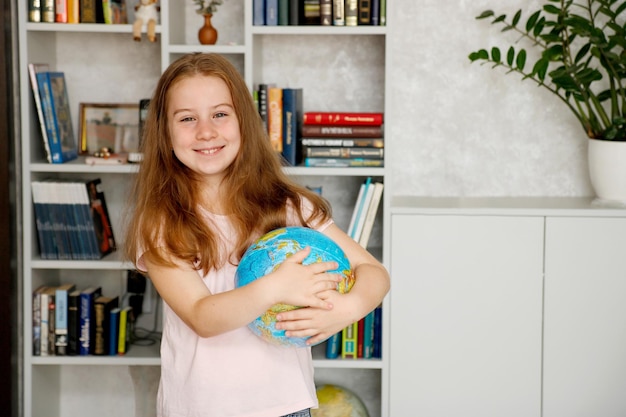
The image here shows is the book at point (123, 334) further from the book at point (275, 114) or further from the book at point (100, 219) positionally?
the book at point (275, 114)

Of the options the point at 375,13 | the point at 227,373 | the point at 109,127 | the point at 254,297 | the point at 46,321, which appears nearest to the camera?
the point at 254,297

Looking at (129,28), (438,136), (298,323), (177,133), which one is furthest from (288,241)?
(438,136)

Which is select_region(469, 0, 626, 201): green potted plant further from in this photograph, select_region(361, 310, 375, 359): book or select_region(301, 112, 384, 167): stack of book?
select_region(361, 310, 375, 359): book

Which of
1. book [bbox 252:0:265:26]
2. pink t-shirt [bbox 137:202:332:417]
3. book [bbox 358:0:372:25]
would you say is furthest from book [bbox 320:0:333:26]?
pink t-shirt [bbox 137:202:332:417]

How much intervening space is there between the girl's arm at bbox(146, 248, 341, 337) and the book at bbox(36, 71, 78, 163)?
67.7 inches

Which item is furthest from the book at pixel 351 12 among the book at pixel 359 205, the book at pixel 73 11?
the book at pixel 73 11

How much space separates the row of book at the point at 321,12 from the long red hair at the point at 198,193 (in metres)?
1.27

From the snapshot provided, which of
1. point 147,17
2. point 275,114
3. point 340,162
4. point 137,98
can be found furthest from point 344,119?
point 137,98

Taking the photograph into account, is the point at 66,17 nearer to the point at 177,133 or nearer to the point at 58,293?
the point at 58,293

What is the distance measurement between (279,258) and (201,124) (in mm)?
388

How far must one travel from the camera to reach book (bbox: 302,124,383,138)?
11.5 ft

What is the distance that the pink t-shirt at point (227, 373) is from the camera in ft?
6.98

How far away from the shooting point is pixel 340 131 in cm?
351

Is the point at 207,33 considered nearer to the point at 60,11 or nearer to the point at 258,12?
the point at 258,12
